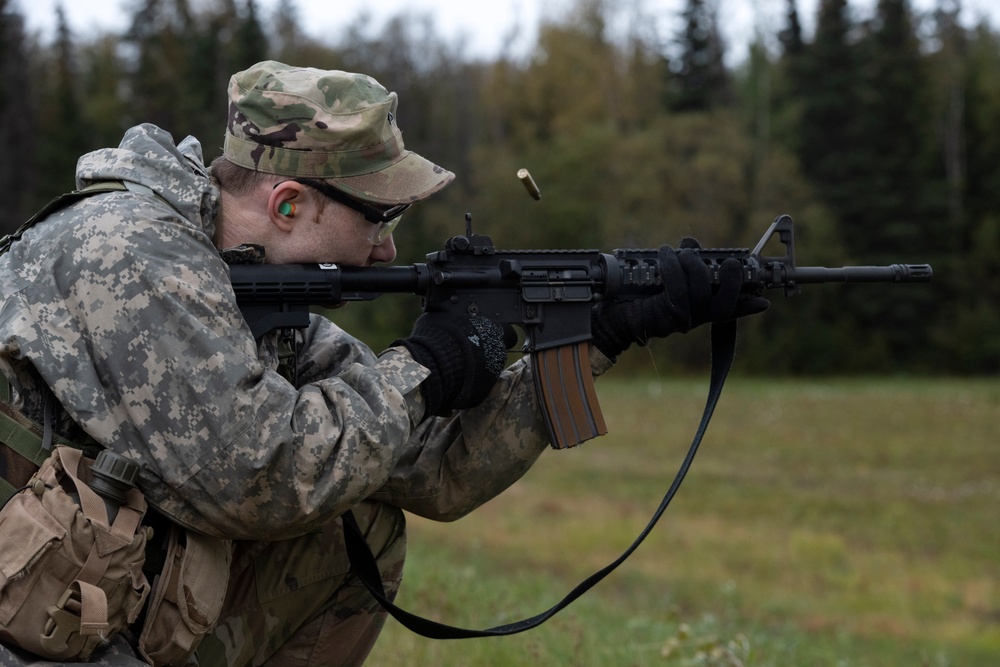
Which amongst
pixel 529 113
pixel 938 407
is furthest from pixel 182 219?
pixel 529 113

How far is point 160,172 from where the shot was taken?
3605 millimetres

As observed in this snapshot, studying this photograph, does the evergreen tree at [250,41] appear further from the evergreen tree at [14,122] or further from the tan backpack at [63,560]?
the tan backpack at [63,560]

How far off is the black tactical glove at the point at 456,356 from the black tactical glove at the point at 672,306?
520 mm

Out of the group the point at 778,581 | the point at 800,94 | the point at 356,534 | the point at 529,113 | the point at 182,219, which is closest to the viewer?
the point at 182,219

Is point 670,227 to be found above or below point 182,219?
below

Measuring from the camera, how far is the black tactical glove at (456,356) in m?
3.80

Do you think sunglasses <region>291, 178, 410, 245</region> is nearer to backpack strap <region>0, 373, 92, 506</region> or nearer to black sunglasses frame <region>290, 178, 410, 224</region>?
black sunglasses frame <region>290, 178, 410, 224</region>

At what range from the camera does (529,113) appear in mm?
58688

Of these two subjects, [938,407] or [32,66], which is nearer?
[938,407]

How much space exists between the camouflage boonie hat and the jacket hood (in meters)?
0.19

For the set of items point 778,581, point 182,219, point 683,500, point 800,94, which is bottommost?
point 800,94

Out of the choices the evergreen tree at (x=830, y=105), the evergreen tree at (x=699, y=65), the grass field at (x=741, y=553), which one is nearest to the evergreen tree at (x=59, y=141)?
the evergreen tree at (x=699, y=65)

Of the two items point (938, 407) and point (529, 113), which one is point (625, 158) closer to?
point (529, 113)

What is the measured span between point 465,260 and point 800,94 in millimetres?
50882
